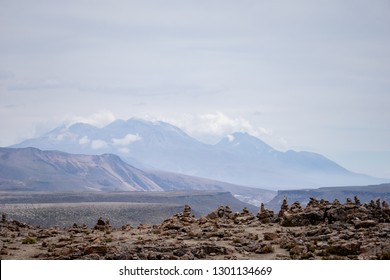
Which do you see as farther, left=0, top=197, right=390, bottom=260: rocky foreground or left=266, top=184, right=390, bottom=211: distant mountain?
left=266, top=184, right=390, bottom=211: distant mountain

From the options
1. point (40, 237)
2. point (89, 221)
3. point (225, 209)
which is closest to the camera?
point (40, 237)

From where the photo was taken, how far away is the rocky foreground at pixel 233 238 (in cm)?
2889

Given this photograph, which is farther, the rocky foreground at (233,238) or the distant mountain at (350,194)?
the distant mountain at (350,194)

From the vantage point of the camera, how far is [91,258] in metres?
28.3

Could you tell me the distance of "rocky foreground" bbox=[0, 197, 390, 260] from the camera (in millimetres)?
28891

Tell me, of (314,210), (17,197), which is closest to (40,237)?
(314,210)

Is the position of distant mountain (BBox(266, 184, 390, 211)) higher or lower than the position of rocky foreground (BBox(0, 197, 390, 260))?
higher

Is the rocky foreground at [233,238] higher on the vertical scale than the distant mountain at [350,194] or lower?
lower

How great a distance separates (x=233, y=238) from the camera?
32.4 metres

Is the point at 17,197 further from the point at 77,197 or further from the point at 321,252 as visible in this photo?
the point at 321,252

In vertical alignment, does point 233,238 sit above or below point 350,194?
below

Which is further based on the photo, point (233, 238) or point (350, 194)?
point (350, 194)
